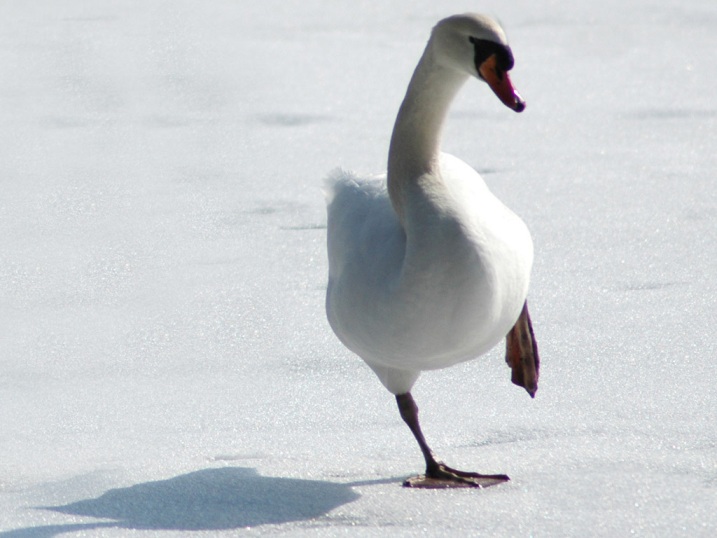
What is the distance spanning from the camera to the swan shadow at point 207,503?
7.29 ft

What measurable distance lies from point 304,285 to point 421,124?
1.43 m

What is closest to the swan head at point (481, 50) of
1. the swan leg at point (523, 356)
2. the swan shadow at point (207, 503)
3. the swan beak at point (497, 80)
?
the swan beak at point (497, 80)

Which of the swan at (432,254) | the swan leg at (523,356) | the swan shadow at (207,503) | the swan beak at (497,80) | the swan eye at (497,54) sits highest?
the swan eye at (497,54)

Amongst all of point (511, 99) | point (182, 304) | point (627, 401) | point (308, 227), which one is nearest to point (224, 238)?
point (308, 227)

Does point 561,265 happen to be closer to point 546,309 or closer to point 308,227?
point 546,309

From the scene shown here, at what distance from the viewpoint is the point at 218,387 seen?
10.2 feet

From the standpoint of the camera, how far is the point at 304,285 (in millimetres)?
3846

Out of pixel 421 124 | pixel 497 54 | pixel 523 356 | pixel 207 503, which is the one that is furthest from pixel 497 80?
pixel 207 503

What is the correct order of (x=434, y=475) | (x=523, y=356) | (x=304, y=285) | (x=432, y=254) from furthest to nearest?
(x=304, y=285)
(x=523, y=356)
(x=434, y=475)
(x=432, y=254)

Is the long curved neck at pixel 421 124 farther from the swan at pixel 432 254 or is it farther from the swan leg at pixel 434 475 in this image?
the swan leg at pixel 434 475

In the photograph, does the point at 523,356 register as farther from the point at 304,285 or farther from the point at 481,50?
the point at 304,285

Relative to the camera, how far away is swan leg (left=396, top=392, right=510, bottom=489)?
7.95 ft

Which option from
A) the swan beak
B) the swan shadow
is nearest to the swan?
the swan beak

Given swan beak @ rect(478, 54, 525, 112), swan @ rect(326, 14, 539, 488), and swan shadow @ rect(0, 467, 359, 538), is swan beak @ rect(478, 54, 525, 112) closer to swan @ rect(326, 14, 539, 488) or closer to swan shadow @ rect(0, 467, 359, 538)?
swan @ rect(326, 14, 539, 488)
